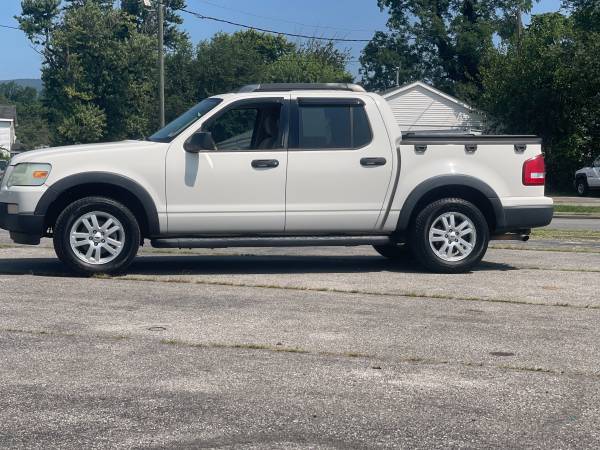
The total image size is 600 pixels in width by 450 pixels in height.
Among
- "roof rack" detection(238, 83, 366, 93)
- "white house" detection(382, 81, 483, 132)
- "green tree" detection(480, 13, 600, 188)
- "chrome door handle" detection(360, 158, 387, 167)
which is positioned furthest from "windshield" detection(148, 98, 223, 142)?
"white house" detection(382, 81, 483, 132)

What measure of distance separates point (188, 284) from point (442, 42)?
217 feet

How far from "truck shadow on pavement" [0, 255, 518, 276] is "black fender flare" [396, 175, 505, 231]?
64 cm

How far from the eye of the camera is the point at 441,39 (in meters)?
72.9

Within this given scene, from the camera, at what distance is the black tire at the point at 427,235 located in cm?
1059

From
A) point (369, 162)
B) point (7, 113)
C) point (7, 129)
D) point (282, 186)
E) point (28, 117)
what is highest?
point (28, 117)

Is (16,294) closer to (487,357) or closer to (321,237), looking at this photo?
(321,237)

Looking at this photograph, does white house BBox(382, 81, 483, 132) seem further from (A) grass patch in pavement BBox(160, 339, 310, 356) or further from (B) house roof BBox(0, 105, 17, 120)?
(B) house roof BBox(0, 105, 17, 120)

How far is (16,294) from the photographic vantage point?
8758 millimetres

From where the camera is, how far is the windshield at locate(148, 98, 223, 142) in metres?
10.4

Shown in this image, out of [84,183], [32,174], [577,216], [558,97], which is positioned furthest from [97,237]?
[558,97]

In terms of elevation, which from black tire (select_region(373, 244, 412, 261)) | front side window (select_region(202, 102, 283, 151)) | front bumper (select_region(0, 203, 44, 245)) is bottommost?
black tire (select_region(373, 244, 412, 261))

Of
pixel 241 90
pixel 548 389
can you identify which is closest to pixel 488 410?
pixel 548 389

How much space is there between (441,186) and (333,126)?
4.14 ft

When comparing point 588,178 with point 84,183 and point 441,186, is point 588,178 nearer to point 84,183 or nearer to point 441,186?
point 441,186
